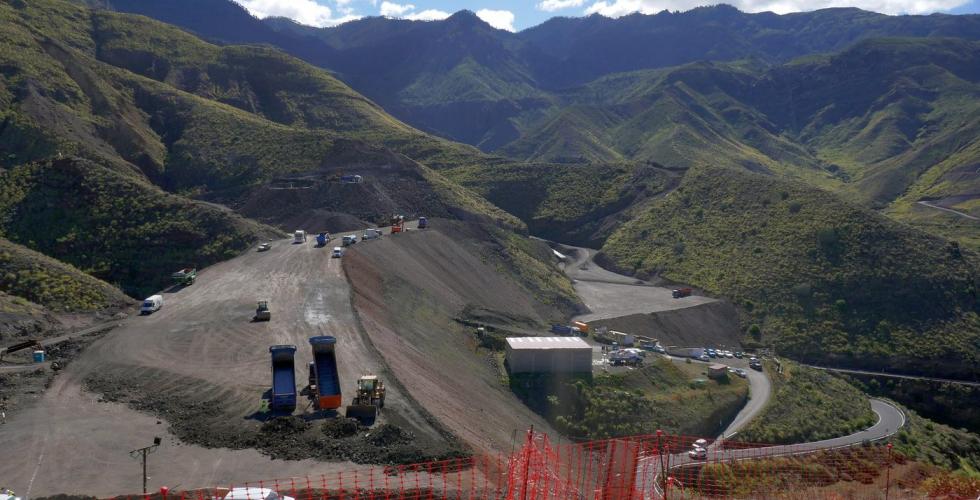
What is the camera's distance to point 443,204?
83250 mm

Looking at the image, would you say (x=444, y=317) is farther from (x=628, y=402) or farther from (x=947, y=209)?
(x=947, y=209)

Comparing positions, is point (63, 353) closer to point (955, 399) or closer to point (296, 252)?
point (296, 252)

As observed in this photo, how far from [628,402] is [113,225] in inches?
1642

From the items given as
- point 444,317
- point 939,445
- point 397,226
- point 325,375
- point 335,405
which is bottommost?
point 939,445

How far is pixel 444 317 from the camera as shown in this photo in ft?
169

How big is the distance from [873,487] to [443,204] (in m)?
57.9

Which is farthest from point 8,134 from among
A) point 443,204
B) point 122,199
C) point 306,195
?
point 443,204

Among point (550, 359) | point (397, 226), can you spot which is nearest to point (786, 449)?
point (550, 359)

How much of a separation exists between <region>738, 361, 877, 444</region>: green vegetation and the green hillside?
9805 millimetres

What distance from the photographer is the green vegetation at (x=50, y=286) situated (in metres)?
43.7

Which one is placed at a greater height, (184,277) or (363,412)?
(184,277)

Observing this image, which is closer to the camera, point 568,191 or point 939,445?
point 939,445

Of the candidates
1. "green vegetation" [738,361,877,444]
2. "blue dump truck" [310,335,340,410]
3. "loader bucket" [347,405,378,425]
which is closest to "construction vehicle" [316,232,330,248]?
"blue dump truck" [310,335,340,410]

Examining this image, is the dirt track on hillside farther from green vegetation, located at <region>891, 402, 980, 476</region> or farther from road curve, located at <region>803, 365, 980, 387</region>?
road curve, located at <region>803, 365, 980, 387</region>
